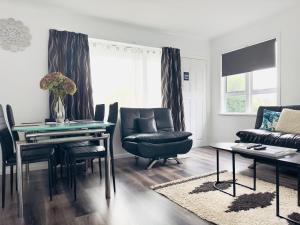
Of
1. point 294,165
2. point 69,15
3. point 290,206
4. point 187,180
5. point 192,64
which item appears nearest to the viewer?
point 294,165

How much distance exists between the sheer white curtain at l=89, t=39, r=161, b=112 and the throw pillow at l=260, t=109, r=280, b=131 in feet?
6.52

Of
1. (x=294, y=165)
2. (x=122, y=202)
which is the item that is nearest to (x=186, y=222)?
(x=122, y=202)

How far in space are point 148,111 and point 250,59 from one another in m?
2.26

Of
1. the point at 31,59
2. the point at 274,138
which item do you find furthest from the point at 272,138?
the point at 31,59

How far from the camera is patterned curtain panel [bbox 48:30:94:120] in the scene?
11.7 feet

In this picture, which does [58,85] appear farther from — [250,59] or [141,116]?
[250,59]

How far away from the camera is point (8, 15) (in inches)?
131

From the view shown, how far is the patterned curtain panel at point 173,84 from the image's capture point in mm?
4641

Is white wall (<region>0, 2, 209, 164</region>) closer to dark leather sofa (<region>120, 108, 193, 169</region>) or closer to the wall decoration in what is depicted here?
the wall decoration

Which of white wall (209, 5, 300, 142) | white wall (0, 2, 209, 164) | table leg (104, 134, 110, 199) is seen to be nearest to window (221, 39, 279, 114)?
white wall (209, 5, 300, 142)

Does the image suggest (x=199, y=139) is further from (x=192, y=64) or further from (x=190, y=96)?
(x=192, y=64)

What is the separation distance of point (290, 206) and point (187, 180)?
1.12 m

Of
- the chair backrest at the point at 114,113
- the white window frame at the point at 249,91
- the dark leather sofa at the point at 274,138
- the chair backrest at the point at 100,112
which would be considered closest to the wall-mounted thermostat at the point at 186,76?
the white window frame at the point at 249,91

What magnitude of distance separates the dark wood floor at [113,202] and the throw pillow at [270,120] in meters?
0.62
